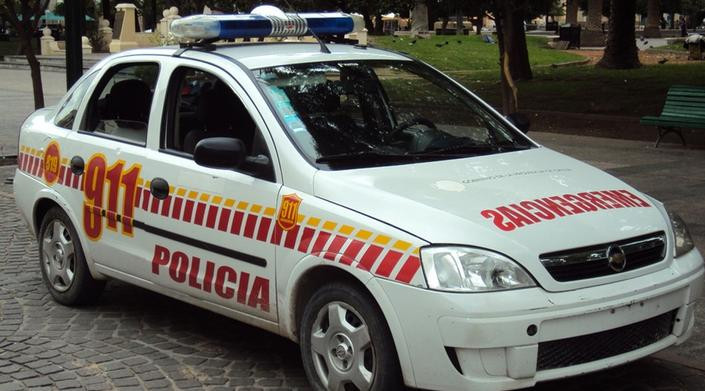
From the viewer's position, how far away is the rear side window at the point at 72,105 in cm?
646

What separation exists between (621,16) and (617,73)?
305cm

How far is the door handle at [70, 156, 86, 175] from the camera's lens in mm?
6133

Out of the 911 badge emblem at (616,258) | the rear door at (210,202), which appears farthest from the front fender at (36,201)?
the 911 badge emblem at (616,258)

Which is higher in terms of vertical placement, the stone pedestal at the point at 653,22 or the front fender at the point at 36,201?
the stone pedestal at the point at 653,22

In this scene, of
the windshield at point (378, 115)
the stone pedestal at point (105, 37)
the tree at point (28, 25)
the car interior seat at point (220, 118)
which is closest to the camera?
the windshield at point (378, 115)

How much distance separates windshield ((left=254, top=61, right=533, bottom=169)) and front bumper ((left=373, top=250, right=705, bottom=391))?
3.42 feet

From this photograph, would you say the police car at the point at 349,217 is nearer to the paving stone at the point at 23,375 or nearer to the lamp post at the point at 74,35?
the paving stone at the point at 23,375

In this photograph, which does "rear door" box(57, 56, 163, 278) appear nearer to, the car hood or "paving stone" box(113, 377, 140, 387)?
"paving stone" box(113, 377, 140, 387)

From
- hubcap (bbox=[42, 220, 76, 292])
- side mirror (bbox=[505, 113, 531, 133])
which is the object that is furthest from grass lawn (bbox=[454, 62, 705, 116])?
hubcap (bbox=[42, 220, 76, 292])

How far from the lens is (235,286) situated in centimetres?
502

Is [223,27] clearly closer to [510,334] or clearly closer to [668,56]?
[510,334]

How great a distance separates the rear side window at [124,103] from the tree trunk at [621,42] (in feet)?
78.2

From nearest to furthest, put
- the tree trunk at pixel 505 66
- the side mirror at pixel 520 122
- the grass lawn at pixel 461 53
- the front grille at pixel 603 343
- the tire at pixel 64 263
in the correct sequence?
the front grille at pixel 603 343, the side mirror at pixel 520 122, the tire at pixel 64 263, the tree trunk at pixel 505 66, the grass lawn at pixel 461 53

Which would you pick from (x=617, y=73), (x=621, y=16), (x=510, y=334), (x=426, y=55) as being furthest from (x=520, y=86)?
(x=510, y=334)
